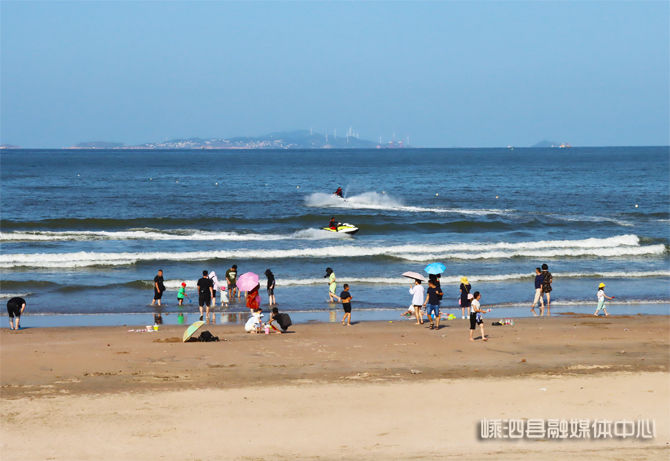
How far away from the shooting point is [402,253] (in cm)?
3444

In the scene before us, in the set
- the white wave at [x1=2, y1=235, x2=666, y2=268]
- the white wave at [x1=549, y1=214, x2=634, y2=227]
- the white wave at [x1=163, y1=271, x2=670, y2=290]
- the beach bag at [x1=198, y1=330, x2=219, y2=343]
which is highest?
the white wave at [x1=549, y1=214, x2=634, y2=227]

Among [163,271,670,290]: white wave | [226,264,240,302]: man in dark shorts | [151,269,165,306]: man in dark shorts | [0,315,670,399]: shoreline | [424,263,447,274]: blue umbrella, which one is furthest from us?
[163,271,670,290]: white wave

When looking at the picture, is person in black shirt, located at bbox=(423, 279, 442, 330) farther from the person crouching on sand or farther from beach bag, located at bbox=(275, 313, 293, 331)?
the person crouching on sand

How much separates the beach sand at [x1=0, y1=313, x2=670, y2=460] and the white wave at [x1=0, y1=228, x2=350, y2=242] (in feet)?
65.2

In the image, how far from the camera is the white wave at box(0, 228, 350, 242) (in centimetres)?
3856

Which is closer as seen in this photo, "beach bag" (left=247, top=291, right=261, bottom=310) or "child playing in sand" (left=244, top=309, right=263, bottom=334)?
"child playing in sand" (left=244, top=309, right=263, bottom=334)

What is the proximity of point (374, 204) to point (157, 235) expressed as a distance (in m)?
23.0

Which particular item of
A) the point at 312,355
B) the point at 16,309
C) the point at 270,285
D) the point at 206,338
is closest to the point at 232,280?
the point at 270,285

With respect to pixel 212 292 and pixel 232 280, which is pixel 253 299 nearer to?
pixel 212 292

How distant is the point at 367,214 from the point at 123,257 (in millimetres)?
21945

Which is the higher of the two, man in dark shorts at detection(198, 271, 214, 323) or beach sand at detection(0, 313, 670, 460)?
man in dark shorts at detection(198, 271, 214, 323)

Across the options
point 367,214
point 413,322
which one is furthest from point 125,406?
point 367,214

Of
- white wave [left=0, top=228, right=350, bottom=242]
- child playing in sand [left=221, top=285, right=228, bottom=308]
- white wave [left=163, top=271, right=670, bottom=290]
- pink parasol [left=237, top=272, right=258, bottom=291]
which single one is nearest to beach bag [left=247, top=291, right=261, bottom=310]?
pink parasol [left=237, top=272, right=258, bottom=291]

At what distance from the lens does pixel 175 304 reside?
24.0m
